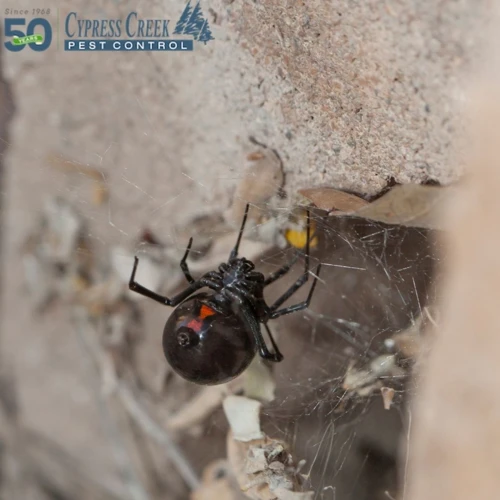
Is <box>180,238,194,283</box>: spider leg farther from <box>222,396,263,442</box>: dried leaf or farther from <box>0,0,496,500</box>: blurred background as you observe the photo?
<box>222,396,263,442</box>: dried leaf

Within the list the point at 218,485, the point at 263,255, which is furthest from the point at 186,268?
the point at 218,485

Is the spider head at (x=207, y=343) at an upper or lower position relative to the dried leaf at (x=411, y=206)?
lower

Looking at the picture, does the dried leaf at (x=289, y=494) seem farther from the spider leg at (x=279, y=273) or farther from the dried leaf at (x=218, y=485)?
the spider leg at (x=279, y=273)

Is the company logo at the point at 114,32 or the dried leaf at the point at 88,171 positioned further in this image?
the dried leaf at the point at 88,171

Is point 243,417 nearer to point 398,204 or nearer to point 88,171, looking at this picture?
point 398,204

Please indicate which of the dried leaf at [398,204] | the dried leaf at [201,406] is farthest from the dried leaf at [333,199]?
the dried leaf at [201,406]

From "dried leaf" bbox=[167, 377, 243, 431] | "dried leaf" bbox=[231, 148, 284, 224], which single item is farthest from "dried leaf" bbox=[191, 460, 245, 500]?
"dried leaf" bbox=[231, 148, 284, 224]
